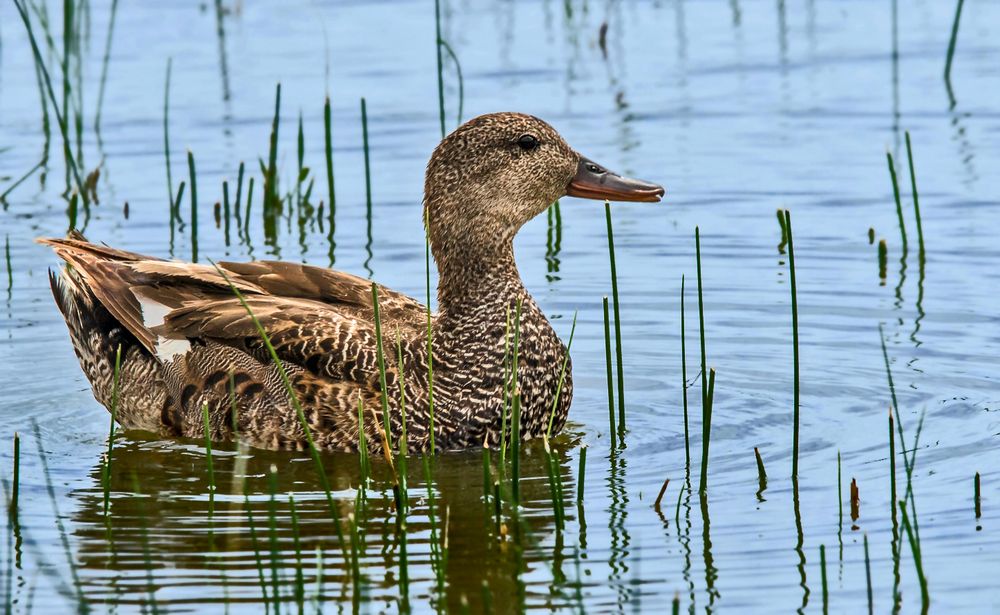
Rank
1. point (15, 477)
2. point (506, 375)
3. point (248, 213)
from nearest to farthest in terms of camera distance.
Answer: point (15, 477), point (506, 375), point (248, 213)

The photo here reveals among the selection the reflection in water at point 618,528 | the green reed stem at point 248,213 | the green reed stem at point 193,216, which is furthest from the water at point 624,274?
the green reed stem at point 193,216

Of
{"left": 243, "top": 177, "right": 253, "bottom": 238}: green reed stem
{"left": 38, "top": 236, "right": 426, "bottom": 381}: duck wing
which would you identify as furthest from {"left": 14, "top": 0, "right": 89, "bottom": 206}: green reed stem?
{"left": 38, "top": 236, "right": 426, "bottom": 381}: duck wing

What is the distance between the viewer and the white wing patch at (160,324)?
891 cm

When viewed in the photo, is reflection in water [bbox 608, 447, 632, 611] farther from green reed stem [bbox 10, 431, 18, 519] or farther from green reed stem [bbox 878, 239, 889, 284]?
green reed stem [bbox 878, 239, 889, 284]

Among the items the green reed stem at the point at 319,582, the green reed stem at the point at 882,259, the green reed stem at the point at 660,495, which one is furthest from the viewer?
the green reed stem at the point at 882,259

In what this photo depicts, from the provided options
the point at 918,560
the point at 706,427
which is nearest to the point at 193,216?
the point at 706,427

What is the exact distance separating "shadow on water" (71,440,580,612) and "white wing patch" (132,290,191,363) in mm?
521

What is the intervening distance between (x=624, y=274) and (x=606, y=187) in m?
2.41

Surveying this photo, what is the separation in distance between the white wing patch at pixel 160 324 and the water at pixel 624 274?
458mm

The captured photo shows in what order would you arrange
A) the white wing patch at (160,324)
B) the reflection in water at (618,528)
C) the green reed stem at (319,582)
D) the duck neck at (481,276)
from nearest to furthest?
1. the green reed stem at (319,582)
2. the reflection in water at (618,528)
3. the duck neck at (481,276)
4. the white wing patch at (160,324)

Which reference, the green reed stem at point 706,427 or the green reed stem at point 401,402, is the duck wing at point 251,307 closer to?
the green reed stem at point 401,402

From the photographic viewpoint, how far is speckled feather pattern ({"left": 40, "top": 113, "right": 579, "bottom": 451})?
332 inches

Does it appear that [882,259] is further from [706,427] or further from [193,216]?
[706,427]

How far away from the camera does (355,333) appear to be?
8.52 meters
